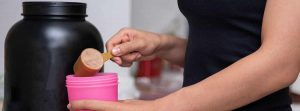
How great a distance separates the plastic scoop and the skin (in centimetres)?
5

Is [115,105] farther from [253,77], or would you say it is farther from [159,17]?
[159,17]

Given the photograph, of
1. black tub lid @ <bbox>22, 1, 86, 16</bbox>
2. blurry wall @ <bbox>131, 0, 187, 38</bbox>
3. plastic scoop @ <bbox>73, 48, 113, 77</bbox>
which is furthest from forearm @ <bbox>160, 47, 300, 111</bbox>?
blurry wall @ <bbox>131, 0, 187, 38</bbox>

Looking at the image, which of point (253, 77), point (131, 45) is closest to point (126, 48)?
point (131, 45)

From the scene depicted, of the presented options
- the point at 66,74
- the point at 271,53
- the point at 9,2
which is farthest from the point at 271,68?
the point at 9,2

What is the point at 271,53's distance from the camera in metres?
0.52

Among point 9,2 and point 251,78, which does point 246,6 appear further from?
point 9,2

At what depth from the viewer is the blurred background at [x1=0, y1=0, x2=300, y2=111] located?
1.19 metres

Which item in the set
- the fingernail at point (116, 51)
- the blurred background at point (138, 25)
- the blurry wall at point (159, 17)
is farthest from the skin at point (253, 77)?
the blurry wall at point (159, 17)

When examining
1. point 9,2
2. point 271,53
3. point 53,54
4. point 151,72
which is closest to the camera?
point 271,53

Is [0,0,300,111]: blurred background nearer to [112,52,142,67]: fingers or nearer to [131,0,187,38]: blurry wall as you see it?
[131,0,187,38]: blurry wall

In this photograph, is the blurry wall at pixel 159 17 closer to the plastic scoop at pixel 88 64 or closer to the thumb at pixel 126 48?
the thumb at pixel 126 48

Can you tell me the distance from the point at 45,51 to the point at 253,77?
0.32 metres

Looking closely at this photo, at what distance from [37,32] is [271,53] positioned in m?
0.35

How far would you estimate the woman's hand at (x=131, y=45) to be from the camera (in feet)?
2.25
